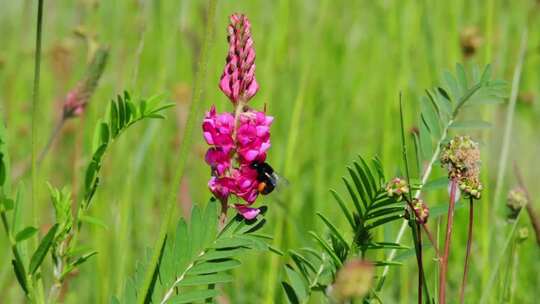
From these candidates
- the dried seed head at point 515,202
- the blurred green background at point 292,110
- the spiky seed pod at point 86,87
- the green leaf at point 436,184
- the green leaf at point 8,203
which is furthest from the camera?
the blurred green background at point 292,110

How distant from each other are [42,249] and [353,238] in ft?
1.23

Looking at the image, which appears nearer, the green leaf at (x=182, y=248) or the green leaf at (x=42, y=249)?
the green leaf at (x=42, y=249)

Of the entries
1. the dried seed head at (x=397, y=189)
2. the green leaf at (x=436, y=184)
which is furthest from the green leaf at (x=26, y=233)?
the green leaf at (x=436, y=184)

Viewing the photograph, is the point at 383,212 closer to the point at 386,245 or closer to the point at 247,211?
the point at 386,245

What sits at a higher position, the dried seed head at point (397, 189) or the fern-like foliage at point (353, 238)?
the dried seed head at point (397, 189)

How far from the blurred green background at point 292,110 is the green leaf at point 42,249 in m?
0.60

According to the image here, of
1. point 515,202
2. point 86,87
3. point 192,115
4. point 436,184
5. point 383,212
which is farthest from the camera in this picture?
point 86,87

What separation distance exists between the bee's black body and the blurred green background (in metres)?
0.58

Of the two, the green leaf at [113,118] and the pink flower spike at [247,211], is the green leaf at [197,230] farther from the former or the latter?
the green leaf at [113,118]

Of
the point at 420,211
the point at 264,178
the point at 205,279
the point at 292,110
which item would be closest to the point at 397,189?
the point at 420,211

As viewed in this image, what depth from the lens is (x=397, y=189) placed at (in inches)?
37.1

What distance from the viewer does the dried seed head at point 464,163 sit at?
95 centimetres

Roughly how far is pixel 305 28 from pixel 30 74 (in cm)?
127

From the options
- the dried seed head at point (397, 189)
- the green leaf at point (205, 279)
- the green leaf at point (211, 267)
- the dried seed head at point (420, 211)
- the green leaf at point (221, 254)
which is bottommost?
the green leaf at point (205, 279)
